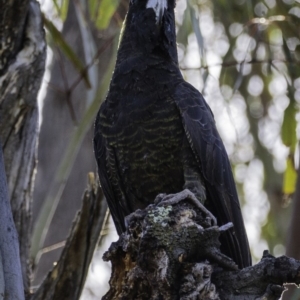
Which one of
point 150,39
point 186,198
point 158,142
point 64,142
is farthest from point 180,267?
point 64,142

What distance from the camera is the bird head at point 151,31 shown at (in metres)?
3.46

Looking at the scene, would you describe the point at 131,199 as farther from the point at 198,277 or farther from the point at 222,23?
the point at 222,23

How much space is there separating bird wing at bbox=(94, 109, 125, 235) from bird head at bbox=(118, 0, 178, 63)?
437mm

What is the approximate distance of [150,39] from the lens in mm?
3477

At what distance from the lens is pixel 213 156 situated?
3.27 metres

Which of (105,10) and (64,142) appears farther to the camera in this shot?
(64,142)

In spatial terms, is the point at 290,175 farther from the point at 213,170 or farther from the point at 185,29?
the point at 185,29

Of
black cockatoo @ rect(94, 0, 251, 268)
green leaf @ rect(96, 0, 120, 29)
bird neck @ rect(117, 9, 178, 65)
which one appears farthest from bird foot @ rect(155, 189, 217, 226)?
green leaf @ rect(96, 0, 120, 29)

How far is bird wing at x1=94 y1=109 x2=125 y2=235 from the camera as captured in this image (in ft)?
11.2

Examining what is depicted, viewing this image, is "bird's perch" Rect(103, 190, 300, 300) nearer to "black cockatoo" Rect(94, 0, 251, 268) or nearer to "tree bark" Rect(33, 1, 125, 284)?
"black cockatoo" Rect(94, 0, 251, 268)

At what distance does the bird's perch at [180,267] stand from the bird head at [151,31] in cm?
139

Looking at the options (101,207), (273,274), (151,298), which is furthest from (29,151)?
(273,274)

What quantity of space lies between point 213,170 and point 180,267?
117 centimetres

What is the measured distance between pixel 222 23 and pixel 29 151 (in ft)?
9.39
